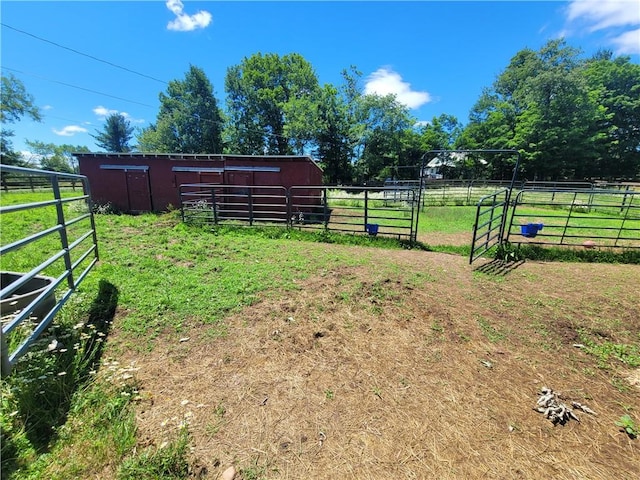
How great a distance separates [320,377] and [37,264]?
4.91m

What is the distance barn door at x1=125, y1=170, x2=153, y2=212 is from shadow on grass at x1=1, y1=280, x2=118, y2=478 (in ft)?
35.7

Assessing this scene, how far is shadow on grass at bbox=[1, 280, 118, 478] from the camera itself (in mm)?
1746

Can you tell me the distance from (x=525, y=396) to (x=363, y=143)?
31.8 m

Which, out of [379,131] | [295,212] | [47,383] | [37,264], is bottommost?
[47,383]

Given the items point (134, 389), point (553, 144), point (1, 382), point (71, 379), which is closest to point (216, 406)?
point (134, 389)

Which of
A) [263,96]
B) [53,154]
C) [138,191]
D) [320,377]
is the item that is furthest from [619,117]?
[53,154]

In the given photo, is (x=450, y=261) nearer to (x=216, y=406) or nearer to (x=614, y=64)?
(x=216, y=406)

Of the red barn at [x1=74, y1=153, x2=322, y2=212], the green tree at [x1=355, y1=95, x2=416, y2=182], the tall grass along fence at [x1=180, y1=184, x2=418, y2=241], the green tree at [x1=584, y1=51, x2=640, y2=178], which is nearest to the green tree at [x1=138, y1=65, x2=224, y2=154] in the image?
the green tree at [x1=355, y1=95, x2=416, y2=182]

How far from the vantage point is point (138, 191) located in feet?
40.1

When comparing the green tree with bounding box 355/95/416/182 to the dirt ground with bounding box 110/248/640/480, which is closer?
the dirt ground with bounding box 110/248/640/480

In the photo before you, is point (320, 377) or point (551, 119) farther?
point (551, 119)

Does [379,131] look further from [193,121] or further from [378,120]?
[193,121]

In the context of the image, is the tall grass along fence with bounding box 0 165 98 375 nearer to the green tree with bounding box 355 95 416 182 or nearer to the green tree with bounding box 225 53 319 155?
the green tree with bounding box 225 53 319 155

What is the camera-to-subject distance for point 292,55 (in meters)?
32.3
